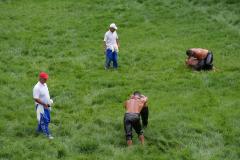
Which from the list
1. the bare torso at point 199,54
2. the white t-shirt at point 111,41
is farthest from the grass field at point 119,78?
the white t-shirt at point 111,41

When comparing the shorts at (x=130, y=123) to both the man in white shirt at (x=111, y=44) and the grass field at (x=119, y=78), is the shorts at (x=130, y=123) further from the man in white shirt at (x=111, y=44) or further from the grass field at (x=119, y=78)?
the man in white shirt at (x=111, y=44)

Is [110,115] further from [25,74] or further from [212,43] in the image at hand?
[212,43]

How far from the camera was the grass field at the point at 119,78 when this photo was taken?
16953 mm

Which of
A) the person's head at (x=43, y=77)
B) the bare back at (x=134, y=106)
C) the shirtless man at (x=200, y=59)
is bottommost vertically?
the bare back at (x=134, y=106)

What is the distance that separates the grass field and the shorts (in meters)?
0.49

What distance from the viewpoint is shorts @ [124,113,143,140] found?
1648 centimetres

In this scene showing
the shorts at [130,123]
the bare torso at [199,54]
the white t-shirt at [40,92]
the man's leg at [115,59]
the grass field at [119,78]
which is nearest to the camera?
the shorts at [130,123]

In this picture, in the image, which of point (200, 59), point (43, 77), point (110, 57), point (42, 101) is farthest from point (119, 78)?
point (43, 77)

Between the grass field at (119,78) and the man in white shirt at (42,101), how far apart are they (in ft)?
1.77

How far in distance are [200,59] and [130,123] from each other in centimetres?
780

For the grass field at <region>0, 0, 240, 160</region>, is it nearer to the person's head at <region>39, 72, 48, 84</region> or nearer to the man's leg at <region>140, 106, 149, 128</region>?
the man's leg at <region>140, 106, 149, 128</region>

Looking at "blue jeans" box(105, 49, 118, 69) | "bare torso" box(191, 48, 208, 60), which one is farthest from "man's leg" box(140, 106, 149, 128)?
"blue jeans" box(105, 49, 118, 69)

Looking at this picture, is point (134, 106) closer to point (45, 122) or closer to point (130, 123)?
point (130, 123)

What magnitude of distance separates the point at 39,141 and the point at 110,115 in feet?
10.7
